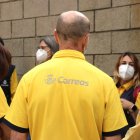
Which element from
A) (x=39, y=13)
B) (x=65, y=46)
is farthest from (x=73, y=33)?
(x=39, y=13)

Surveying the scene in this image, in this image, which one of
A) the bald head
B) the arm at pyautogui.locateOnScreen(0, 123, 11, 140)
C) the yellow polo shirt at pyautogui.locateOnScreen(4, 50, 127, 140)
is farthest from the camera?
the arm at pyautogui.locateOnScreen(0, 123, 11, 140)

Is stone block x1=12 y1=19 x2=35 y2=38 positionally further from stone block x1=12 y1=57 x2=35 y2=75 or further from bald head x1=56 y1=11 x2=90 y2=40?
bald head x1=56 y1=11 x2=90 y2=40

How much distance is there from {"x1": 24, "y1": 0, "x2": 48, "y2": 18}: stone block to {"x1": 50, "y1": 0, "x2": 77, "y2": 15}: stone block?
21 cm

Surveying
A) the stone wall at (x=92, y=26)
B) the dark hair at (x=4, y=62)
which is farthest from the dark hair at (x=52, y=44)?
the dark hair at (x=4, y=62)

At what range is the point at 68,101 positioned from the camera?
1585 mm

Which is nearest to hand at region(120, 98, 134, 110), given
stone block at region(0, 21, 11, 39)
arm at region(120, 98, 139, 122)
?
arm at region(120, 98, 139, 122)

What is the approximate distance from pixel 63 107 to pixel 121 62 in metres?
2.45

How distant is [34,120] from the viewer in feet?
Answer: 5.36

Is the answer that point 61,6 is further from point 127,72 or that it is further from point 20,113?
point 20,113

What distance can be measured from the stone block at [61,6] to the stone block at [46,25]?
0.53 ft

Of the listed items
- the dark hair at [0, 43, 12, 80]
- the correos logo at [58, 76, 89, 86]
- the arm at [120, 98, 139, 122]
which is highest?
the dark hair at [0, 43, 12, 80]

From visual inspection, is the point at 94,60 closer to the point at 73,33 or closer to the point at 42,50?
the point at 42,50

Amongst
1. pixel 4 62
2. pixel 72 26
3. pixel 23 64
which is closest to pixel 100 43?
pixel 23 64

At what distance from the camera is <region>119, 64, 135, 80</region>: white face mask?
3.64 meters
